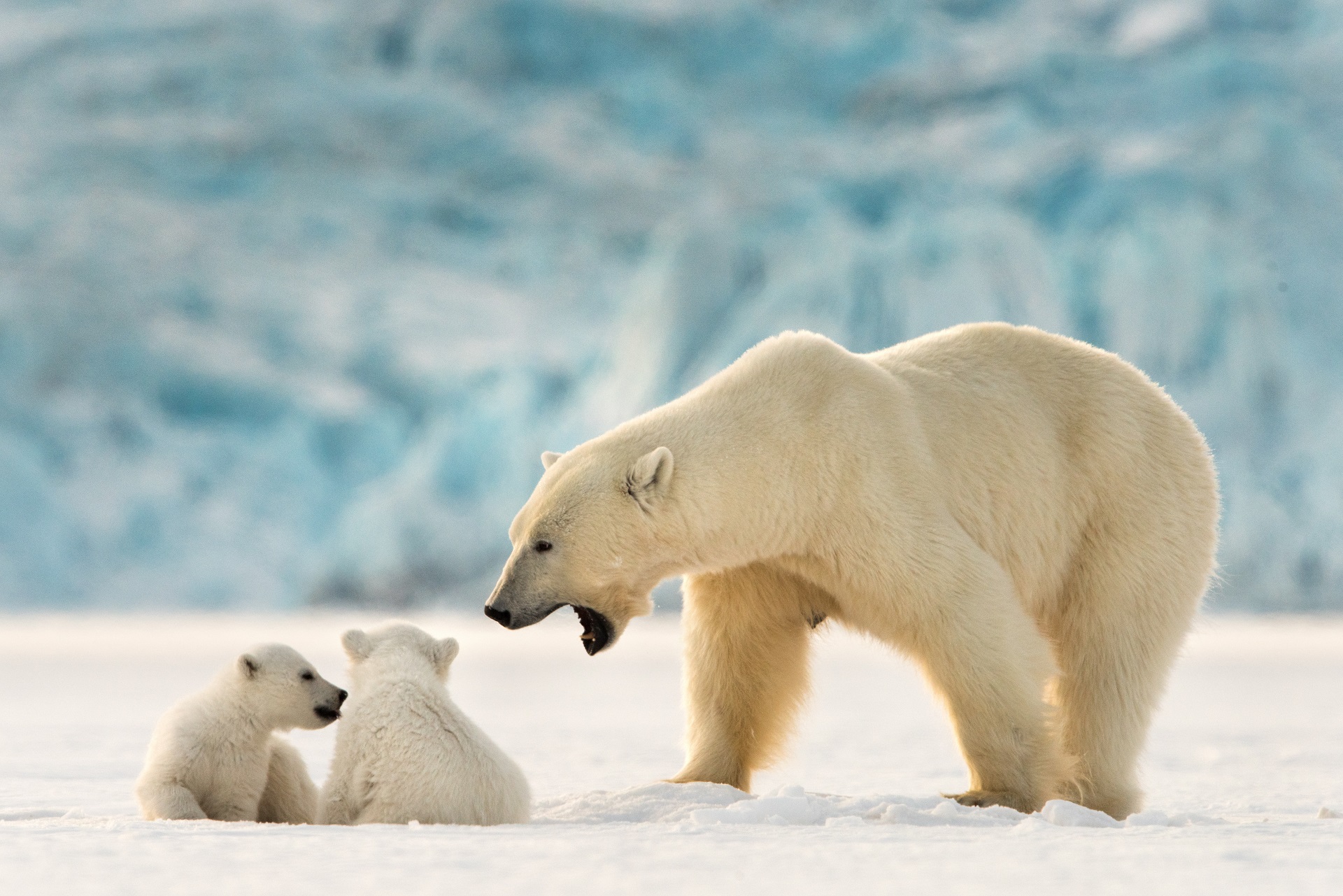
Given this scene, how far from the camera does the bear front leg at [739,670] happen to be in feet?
13.3

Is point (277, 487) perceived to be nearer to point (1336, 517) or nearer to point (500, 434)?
point (500, 434)

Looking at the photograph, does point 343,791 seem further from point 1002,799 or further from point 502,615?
point 1002,799

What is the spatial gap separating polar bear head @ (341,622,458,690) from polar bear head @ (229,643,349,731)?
0.99 ft

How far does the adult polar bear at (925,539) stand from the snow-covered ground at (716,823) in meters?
0.28

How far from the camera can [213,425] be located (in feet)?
97.5

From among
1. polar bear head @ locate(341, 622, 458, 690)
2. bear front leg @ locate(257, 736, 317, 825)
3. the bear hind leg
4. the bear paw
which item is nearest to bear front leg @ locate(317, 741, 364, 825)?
polar bear head @ locate(341, 622, 458, 690)

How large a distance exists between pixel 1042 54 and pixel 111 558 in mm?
23535

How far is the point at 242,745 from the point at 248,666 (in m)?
0.23

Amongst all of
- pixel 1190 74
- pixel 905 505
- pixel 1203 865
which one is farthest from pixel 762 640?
pixel 1190 74

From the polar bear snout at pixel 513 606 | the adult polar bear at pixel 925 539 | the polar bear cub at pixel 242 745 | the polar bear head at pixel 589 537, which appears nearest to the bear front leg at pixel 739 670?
the adult polar bear at pixel 925 539

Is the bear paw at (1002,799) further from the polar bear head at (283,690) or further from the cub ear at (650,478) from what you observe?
the polar bear head at (283,690)

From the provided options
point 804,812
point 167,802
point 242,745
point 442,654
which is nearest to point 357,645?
point 442,654

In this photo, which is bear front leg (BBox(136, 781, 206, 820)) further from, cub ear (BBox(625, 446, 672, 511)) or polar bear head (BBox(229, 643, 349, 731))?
cub ear (BBox(625, 446, 672, 511))

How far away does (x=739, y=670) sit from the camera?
13.5ft
